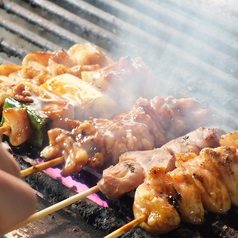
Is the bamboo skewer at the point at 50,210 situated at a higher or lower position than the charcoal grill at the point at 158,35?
lower

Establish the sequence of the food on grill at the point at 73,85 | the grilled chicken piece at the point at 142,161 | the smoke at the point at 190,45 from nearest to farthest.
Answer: the grilled chicken piece at the point at 142,161 < the food on grill at the point at 73,85 < the smoke at the point at 190,45

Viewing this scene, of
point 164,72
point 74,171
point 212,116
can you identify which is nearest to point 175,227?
point 74,171

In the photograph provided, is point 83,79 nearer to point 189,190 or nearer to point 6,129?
point 6,129

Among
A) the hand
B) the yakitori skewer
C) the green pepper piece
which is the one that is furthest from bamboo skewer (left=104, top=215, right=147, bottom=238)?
the yakitori skewer

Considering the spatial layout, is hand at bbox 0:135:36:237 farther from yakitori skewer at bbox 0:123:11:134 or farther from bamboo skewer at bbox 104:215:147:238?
yakitori skewer at bbox 0:123:11:134

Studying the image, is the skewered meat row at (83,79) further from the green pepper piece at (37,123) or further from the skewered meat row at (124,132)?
the skewered meat row at (124,132)

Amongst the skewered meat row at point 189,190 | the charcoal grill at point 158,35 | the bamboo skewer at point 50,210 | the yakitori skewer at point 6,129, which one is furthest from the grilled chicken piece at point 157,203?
the charcoal grill at point 158,35
